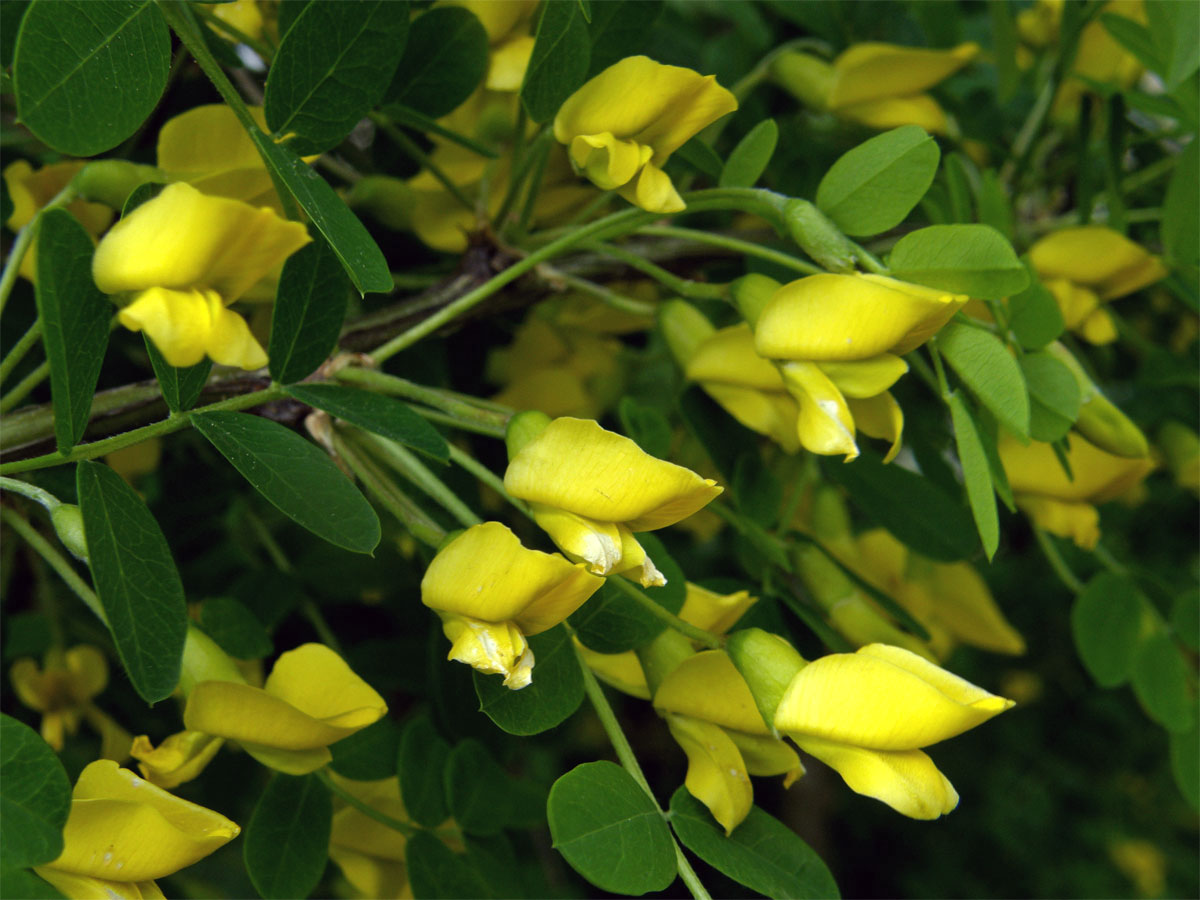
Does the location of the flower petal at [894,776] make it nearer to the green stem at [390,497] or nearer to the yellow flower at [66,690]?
the green stem at [390,497]

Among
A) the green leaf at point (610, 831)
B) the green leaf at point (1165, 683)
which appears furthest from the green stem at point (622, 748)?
the green leaf at point (1165, 683)

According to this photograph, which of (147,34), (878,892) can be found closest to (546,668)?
(147,34)

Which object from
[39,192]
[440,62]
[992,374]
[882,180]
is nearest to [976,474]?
[992,374]

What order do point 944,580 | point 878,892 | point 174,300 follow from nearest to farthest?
point 174,300 → point 944,580 → point 878,892

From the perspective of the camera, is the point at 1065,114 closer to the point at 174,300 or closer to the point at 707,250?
the point at 707,250

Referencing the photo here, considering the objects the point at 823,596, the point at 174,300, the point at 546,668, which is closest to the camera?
the point at 174,300
